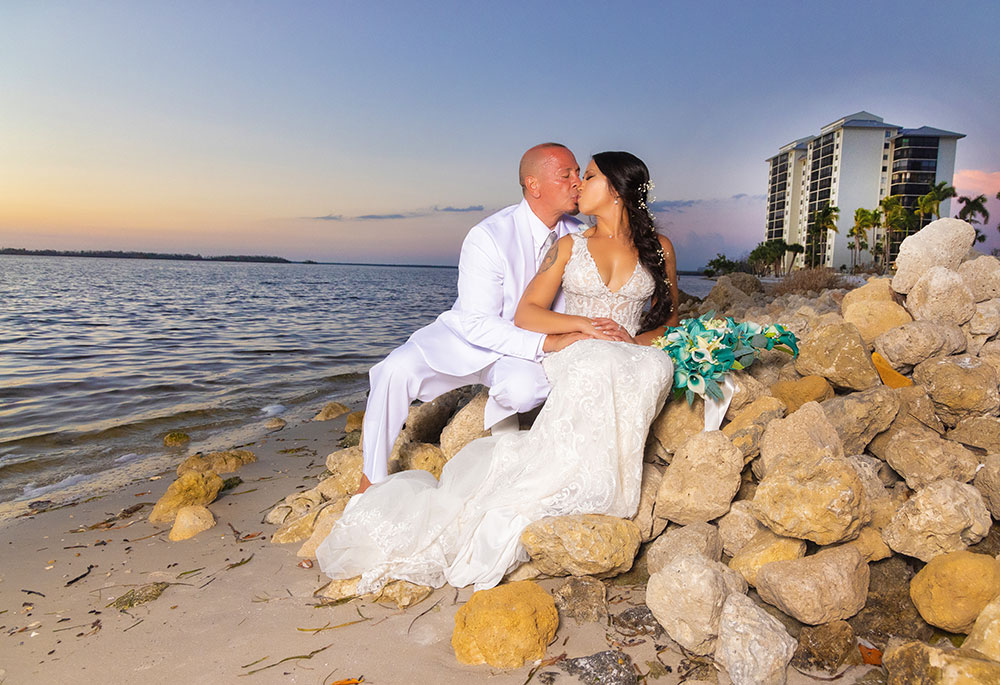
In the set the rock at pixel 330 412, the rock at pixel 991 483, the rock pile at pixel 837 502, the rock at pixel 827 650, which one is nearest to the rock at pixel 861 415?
the rock pile at pixel 837 502

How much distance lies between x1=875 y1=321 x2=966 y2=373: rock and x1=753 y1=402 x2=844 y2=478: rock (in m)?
0.95

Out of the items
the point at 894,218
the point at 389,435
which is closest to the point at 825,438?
the point at 389,435

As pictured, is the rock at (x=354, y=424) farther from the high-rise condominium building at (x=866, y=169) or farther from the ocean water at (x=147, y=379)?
the high-rise condominium building at (x=866, y=169)

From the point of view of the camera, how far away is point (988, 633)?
2516 millimetres

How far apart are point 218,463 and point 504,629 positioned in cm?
416

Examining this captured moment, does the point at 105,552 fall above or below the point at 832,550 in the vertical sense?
below

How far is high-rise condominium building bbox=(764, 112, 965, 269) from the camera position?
211 ft

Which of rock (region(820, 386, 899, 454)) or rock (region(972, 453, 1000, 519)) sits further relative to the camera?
rock (region(820, 386, 899, 454))

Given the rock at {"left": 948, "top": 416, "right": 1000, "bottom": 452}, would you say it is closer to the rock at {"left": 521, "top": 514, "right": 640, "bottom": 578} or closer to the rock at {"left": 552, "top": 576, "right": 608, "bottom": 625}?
the rock at {"left": 521, "top": 514, "right": 640, "bottom": 578}

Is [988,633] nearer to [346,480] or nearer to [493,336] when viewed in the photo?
[493,336]

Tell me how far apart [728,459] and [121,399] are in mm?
8960

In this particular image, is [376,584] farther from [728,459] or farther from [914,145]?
[914,145]

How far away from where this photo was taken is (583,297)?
14.9 ft

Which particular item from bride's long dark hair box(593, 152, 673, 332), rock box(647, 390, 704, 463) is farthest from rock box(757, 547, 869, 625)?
bride's long dark hair box(593, 152, 673, 332)
